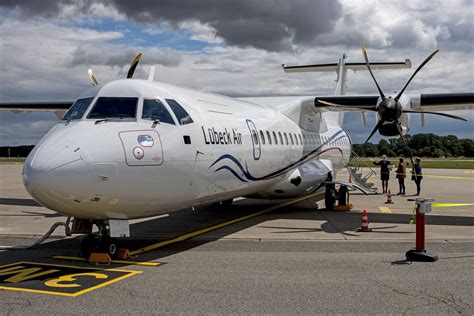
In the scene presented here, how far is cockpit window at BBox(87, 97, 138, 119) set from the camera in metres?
8.22

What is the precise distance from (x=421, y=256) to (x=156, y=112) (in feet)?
17.1

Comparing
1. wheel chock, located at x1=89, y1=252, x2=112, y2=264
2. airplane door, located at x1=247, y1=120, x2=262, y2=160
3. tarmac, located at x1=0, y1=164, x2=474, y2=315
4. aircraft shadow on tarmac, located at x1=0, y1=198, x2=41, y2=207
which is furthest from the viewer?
aircraft shadow on tarmac, located at x1=0, y1=198, x2=41, y2=207

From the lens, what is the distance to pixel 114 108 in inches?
329

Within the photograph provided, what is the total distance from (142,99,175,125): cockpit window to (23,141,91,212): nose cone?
5.19 ft

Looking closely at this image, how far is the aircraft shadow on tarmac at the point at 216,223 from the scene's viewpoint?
9.77 meters

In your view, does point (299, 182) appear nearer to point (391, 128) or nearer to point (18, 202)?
point (391, 128)

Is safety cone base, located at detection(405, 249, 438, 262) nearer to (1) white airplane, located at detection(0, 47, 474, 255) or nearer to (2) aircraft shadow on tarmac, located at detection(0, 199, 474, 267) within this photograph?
(2) aircraft shadow on tarmac, located at detection(0, 199, 474, 267)

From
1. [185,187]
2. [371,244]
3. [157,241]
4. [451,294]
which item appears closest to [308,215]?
[371,244]

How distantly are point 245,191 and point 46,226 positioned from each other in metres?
5.26

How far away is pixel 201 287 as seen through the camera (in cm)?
681

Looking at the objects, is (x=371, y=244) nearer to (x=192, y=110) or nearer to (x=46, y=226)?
(x=192, y=110)

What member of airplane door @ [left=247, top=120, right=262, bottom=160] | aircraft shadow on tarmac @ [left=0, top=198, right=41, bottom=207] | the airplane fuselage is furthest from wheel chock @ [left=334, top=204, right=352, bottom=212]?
aircraft shadow on tarmac @ [left=0, top=198, right=41, bottom=207]

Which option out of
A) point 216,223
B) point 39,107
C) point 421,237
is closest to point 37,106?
point 39,107

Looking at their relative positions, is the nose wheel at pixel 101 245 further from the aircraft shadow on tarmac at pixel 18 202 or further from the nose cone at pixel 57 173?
the aircraft shadow on tarmac at pixel 18 202
